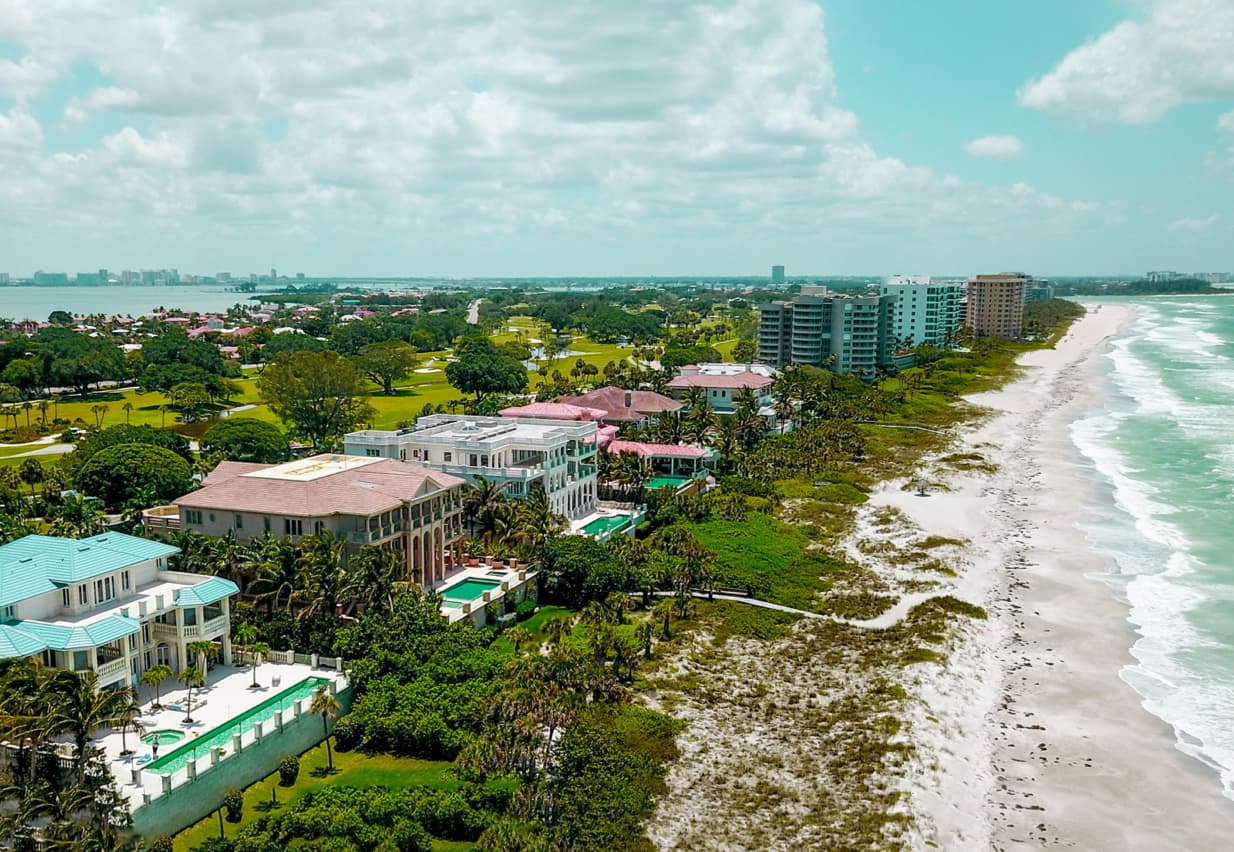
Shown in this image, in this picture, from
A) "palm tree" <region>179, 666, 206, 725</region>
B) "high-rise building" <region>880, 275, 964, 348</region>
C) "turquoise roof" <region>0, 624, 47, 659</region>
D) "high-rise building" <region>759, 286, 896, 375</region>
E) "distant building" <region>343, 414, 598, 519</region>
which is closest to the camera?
"turquoise roof" <region>0, 624, 47, 659</region>

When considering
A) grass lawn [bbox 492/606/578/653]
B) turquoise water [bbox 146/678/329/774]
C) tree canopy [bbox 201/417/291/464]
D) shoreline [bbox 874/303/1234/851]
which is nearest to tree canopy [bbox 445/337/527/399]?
tree canopy [bbox 201/417/291/464]

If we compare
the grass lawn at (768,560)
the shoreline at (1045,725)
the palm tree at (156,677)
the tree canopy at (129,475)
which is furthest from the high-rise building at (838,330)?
the palm tree at (156,677)

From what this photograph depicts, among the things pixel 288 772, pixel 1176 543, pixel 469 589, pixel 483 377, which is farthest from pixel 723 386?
pixel 288 772

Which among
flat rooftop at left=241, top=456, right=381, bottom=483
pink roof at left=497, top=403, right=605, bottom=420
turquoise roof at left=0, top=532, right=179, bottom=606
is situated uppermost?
flat rooftop at left=241, top=456, right=381, bottom=483

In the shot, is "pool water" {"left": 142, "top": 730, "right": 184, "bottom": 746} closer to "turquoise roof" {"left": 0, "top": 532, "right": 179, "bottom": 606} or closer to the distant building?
"turquoise roof" {"left": 0, "top": 532, "right": 179, "bottom": 606}

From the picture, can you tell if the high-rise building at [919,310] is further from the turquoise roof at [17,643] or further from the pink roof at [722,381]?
the turquoise roof at [17,643]

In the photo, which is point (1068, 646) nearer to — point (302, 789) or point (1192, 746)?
point (1192, 746)
